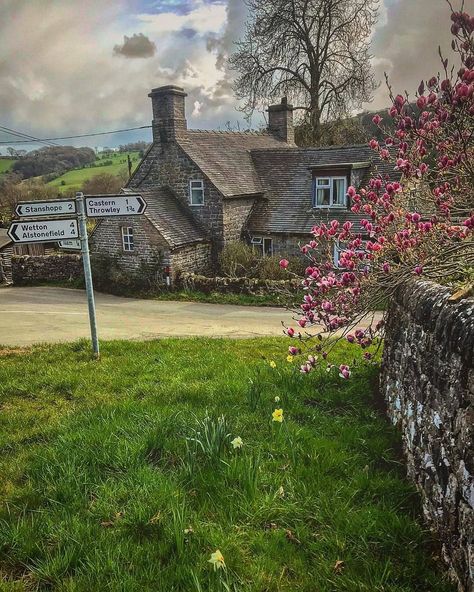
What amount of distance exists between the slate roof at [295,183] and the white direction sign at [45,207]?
14770 mm

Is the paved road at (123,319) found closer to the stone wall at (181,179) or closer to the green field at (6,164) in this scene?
the stone wall at (181,179)

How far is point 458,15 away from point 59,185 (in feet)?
198

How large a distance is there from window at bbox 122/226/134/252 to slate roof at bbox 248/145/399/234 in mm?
5757

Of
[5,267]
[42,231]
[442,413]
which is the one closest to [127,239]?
[5,267]

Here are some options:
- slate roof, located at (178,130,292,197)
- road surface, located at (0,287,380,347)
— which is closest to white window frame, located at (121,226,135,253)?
road surface, located at (0,287,380,347)

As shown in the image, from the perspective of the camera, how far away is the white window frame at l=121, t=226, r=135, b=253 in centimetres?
2116

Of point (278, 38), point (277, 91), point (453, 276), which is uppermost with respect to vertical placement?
point (278, 38)

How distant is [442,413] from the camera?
3.31m

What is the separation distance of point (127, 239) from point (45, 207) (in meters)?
14.0

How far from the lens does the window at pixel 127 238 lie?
21188mm

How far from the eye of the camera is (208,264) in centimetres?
2261

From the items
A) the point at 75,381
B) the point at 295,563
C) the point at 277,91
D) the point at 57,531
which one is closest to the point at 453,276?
the point at 295,563

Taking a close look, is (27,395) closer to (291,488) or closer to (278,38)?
(291,488)

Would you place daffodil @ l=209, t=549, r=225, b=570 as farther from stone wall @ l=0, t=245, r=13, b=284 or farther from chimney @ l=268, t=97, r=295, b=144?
chimney @ l=268, t=97, r=295, b=144
